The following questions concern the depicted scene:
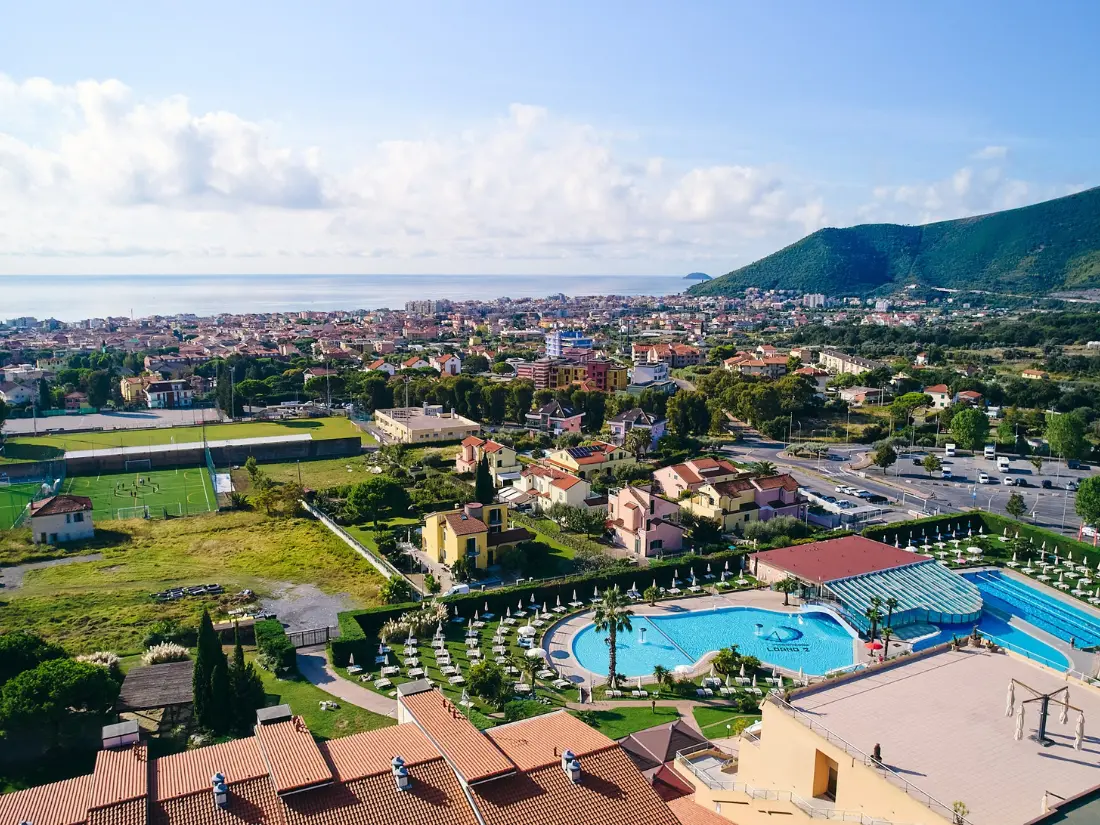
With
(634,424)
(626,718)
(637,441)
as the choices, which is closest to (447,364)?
(634,424)

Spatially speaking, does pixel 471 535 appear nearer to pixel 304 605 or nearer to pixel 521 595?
pixel 521 595

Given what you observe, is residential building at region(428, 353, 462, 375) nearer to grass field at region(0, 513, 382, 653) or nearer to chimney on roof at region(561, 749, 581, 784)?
grass field at region(0, 513, 382, 653)

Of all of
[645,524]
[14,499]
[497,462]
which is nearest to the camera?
[645,524]

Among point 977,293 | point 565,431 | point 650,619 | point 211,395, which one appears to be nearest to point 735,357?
point 565,431

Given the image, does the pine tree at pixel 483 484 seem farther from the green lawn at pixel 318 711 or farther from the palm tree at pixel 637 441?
the green lawn at pixel 318 711

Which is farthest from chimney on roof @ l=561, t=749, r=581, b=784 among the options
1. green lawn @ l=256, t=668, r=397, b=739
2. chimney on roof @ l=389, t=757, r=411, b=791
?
green lawn @ l=256, t=668, r=397, b=739

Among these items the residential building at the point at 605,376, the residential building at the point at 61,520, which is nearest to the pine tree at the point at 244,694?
the residential building at the point at 61,520
